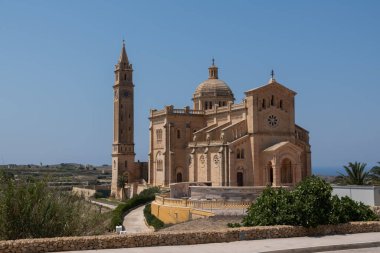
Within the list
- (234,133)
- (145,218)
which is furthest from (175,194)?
(234,133)

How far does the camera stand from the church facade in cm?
4856

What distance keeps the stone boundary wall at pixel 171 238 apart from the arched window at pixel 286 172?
28.7 m

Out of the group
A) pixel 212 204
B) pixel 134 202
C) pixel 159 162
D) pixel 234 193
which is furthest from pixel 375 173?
pixel 159 162

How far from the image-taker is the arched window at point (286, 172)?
49.0 metres

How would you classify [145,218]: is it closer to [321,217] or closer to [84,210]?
[84,210]

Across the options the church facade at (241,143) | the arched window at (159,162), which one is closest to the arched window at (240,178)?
the church facade at (241,143)

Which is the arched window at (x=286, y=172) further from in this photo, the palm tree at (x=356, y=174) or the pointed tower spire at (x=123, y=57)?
the pointed tower spire at (x=123, y=57)

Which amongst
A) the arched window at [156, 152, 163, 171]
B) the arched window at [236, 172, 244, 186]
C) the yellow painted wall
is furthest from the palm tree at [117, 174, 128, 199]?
the yellow painted wall

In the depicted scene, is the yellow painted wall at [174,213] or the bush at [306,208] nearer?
the bush at [306,208]

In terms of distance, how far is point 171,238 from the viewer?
16812mm

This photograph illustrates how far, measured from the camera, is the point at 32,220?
18.3 m

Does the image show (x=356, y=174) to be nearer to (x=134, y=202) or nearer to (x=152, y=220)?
(x=152, y=220)

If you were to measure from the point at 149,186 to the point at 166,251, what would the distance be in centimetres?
4362

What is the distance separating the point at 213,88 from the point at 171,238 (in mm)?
48640
